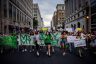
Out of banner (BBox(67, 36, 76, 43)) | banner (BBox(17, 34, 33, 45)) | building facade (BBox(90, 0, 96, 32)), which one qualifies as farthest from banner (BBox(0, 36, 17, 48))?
building facade (BBox(90, 0, 96, 32))

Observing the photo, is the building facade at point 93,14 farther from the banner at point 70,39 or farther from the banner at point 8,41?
the banner at point 8,41

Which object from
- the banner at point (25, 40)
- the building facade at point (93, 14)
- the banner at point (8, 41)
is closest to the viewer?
the banner at point (8, 41)

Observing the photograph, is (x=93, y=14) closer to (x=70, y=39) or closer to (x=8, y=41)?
(x=70, y=39)

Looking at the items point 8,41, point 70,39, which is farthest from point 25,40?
point 70,39

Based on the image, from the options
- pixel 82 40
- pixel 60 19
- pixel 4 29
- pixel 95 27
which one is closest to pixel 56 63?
pixel 82 40

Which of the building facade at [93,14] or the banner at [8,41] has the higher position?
the building facade at [93,14]

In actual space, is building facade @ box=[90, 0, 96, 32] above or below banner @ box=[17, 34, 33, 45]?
above

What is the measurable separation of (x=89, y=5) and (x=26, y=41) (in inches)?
1102

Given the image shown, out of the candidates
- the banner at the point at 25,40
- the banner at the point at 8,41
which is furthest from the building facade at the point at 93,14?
the banner at the point at 8,41

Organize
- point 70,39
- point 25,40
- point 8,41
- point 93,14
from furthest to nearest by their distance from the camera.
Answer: point 93,14 < point 25,40 < point 8,41 < point 70,39

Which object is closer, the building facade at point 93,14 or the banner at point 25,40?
the banner at point 25,40

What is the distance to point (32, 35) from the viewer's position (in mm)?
18328

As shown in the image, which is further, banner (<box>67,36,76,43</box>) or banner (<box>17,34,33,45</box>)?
banner (<box>17,34,33,45</box>)

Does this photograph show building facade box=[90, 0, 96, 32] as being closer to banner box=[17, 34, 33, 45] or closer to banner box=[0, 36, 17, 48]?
banner box=[17, 34, 33, 45]
